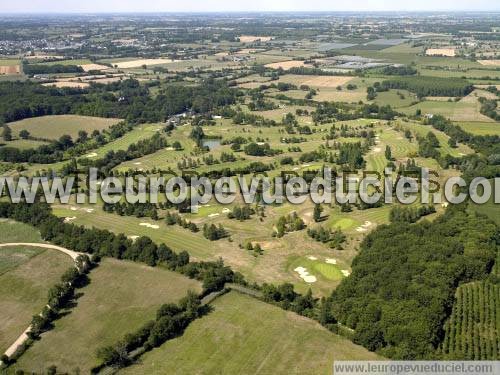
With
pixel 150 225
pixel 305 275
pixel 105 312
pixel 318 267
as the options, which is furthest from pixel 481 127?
pixel 105 312

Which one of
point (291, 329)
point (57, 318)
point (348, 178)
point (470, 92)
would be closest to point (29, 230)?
point (57, 318)

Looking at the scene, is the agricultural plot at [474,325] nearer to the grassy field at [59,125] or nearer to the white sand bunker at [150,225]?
the white sand bunker at [150,225]

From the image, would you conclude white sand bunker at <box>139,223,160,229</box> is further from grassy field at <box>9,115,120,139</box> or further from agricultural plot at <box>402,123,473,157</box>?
agricultural plot at <box>402,123,473,157</box>

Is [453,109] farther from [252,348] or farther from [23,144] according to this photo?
[252,348]

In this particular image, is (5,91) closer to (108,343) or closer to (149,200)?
(149,200)

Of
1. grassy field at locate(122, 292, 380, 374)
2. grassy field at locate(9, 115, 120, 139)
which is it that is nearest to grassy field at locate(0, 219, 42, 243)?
grassy field at locate(122, 292, 380, 374)
